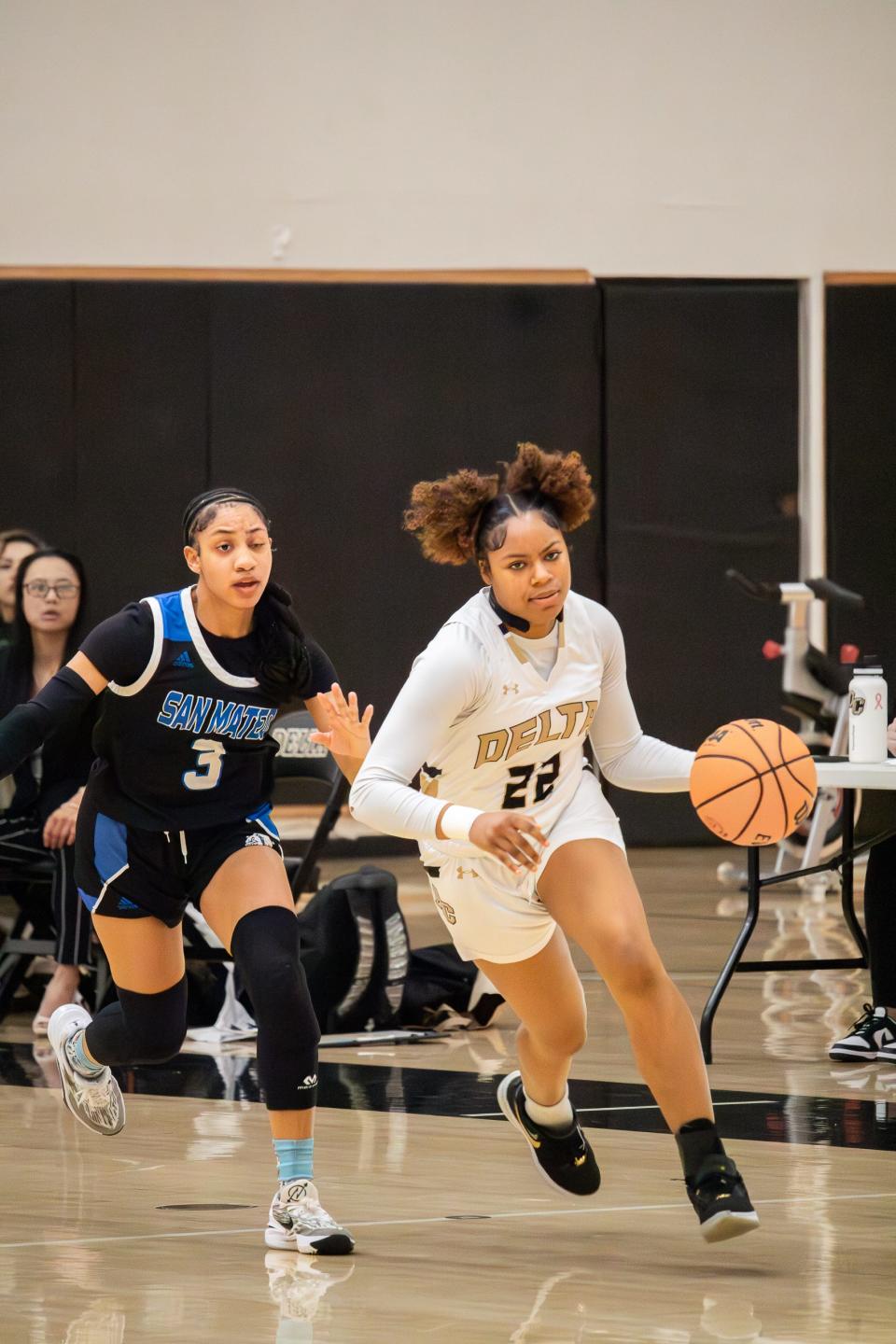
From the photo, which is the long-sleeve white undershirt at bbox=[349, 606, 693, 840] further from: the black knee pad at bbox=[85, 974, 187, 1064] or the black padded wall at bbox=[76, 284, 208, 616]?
the black padded wall at bbox=[76, 284, 208, 616]

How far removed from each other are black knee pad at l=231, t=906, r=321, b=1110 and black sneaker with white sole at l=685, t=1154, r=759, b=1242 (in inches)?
31.0

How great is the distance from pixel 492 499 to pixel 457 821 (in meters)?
0.82

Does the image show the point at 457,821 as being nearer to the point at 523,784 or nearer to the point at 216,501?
the point at 523,784

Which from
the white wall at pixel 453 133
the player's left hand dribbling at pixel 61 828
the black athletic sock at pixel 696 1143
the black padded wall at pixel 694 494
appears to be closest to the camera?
the black athletic sock at pixel 696 1143

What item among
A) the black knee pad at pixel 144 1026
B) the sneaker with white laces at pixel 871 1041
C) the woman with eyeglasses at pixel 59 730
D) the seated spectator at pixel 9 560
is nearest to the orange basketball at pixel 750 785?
the black knee pad at pixel 144 1026

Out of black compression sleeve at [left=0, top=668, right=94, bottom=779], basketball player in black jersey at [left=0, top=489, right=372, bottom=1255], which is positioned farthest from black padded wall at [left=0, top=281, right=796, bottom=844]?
black compression sleeve at [left=0, top=668, right=94, bottom=779]

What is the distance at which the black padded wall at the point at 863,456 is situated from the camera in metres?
12.5

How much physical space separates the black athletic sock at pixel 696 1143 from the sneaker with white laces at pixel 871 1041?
7.72 feet

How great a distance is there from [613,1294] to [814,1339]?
447mm

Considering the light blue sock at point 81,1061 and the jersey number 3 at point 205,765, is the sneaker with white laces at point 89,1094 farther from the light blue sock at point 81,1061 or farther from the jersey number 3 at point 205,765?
the jersey number 3 at point 205,765

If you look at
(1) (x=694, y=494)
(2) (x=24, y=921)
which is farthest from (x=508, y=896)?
(1) (x=694, y=494)

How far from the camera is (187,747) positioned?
436cm

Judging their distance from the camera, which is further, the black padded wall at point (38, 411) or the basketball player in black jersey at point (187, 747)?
the black padded wall at point (38, 411)

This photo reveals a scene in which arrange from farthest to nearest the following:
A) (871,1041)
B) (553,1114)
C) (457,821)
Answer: (871,1041) < (553,1114) < (457,821)
